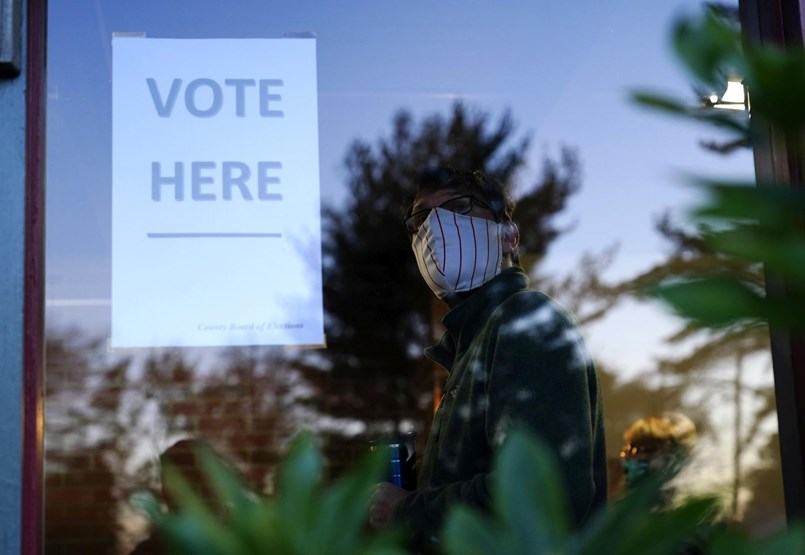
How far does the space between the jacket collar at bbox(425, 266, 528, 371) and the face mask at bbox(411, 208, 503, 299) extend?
0.46ft

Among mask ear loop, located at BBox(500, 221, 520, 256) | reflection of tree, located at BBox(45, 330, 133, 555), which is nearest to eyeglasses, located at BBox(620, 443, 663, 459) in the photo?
mask ear loop, located at BBox(500, 221, 520, 256)

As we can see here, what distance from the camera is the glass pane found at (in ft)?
10.9

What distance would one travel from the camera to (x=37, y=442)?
1.88 metres

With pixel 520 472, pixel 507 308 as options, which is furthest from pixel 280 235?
pixel 520 472

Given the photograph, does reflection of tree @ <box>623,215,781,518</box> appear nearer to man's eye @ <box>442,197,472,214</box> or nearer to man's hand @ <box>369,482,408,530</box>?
man's eye @ <box>442,197,472,214</box>

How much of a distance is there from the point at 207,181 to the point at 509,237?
3.73 feet

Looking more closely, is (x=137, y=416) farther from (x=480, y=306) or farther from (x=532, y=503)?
(x=532, y=503)

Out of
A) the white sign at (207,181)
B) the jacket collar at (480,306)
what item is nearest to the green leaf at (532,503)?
the jacket collar at (480,306)

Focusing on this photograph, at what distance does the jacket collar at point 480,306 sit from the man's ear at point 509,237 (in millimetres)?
241

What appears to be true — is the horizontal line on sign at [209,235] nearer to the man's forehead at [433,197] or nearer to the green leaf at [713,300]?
the man's forehead at [433,197]

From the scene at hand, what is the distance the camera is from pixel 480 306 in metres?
2.24

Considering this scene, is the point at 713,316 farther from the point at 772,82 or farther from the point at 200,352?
the point at 200,352

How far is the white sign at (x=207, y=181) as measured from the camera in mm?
3217

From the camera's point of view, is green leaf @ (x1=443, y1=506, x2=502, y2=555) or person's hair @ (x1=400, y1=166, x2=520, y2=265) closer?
green leaf @ (x1=443, y1=506, x2=502, y2=555)
